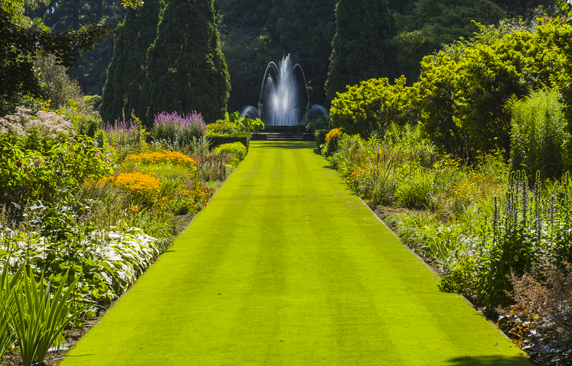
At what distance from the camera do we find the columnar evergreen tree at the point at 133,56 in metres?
35.6

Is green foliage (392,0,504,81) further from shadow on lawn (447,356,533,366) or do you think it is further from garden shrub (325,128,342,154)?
shadow on lawn (447,356,533,366)

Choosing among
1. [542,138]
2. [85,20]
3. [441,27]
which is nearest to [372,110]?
[542,138]

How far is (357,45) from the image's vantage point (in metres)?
36.8

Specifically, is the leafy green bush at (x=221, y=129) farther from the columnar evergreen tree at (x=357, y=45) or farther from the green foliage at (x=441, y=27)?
the green foliage at (x=441, y=27)

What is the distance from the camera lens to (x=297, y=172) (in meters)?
20.3

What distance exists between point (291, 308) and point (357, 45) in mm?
33094

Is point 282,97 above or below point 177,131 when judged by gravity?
above

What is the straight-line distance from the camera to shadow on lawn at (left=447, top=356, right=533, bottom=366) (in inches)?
183

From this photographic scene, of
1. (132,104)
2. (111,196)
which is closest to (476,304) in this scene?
(111,196)

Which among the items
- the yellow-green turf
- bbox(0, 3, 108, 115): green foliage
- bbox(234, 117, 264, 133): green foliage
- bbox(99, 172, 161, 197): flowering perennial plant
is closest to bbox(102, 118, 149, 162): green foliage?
bbox(99, 172, 161, 197): flowering perennial plant

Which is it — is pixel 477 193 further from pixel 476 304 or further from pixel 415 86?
pixel 415 86

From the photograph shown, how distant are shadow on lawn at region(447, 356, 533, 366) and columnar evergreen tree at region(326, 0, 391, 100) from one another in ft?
109

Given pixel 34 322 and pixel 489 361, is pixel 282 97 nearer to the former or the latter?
pixel 489 361

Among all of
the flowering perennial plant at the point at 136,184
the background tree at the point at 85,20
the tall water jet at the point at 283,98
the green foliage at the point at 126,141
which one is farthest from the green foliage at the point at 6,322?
the background tree at the point at 85,20
